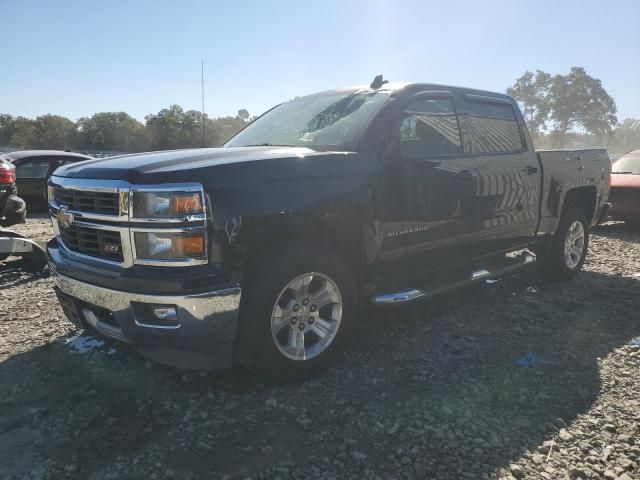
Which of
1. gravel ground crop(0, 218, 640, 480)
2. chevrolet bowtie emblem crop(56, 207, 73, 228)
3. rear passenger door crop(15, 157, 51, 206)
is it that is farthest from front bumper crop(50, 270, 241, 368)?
rear passenger door crop(15, 157, 51, 206)

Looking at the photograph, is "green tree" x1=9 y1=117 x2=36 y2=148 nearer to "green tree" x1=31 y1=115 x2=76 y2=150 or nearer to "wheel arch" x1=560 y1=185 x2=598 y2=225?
"green tree" x1=31 y1=115 x2=76 y2=150

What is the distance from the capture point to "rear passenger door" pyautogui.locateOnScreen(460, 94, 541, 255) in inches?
165

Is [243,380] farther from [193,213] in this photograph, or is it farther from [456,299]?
[456,299]

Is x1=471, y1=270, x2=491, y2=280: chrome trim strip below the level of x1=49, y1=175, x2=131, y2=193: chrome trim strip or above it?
below

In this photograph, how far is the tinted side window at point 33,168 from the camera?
1048 cm

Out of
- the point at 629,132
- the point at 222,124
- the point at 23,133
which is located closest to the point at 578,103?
the point at 629,132

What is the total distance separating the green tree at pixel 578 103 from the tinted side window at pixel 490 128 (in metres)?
68.9

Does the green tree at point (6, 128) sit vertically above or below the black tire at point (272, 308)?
above

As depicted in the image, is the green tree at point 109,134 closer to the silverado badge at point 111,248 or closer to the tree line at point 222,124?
the tree line at point 222,124

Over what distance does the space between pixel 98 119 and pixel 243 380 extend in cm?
4858

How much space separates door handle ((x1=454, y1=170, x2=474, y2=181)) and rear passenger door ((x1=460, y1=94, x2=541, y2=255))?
0.16 meters

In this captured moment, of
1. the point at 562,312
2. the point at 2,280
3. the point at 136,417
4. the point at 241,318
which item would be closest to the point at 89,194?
the point at 241,318

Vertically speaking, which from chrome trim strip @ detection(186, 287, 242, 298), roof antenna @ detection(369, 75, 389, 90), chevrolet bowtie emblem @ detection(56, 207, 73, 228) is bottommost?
chrome trim strip @ detection(186, 287, 242, 298)

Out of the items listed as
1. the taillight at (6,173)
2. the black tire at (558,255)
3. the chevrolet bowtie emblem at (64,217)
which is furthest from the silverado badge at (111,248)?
the black tire at (558,255)
